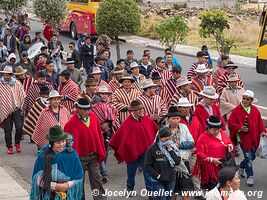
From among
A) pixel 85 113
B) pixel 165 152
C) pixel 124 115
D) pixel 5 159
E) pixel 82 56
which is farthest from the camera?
pixel 82 56

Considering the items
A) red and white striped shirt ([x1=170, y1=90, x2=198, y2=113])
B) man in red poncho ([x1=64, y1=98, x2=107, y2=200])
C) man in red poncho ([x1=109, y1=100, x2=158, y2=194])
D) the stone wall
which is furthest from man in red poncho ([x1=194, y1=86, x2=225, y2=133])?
the stone wall

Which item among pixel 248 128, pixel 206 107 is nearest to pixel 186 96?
pixel 206 107

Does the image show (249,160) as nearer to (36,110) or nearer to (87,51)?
(36,110)

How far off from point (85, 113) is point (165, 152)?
4.97 feet


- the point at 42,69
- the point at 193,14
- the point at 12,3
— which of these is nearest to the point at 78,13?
the point at 12,3

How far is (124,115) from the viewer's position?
13.9 meters

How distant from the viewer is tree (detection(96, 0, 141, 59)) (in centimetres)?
2262

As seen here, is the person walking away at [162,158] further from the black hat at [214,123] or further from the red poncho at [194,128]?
the red poncho at [194,128]

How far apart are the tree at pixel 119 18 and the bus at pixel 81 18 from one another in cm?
1128

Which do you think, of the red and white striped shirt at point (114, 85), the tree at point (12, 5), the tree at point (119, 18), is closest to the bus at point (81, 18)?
the tree at point (12, 5)

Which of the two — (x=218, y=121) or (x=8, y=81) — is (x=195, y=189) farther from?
(x=8, y=81)

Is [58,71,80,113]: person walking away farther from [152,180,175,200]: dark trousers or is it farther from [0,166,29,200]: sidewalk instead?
[152,180,175,200]: dark trousers

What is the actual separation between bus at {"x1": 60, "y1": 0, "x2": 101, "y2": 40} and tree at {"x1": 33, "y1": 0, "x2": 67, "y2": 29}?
421cm

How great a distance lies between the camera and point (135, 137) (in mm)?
12031
